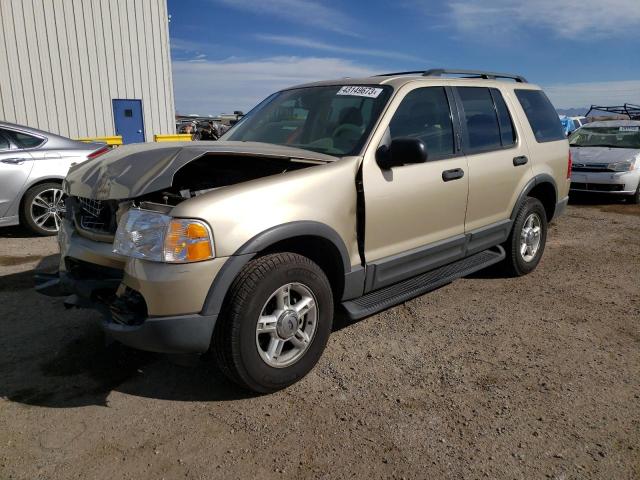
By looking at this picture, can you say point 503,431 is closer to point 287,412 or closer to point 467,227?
point 287,412

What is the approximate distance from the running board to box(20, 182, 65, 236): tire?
15.7 feet

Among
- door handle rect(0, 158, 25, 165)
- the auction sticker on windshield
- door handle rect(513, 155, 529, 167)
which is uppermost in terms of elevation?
the auction sticker on windshield

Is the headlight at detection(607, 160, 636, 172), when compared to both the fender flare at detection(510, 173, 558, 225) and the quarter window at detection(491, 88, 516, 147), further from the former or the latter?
the quarter window at detection(491, 88, 516, 147)

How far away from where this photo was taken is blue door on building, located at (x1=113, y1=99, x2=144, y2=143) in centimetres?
1430

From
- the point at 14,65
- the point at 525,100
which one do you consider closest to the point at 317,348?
the point at 525,100

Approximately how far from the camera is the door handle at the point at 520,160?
15.1ft

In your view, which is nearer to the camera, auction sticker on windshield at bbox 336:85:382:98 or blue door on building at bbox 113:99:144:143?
auction sticker on windshield at bbox 336:85:382:98

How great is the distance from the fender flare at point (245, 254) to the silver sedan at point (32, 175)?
15.5 ft

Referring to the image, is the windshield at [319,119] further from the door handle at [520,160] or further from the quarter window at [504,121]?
the door handle at [520,160]

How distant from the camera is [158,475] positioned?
7.54 feet

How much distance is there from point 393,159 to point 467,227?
1.27 metres

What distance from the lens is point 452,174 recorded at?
3893 millimetres

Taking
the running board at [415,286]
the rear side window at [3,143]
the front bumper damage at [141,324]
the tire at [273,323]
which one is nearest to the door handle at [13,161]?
the rear side window at [3,143]

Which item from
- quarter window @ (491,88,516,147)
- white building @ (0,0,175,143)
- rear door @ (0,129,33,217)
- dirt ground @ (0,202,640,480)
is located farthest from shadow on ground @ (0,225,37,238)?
white building @ (0,0,175,143)
